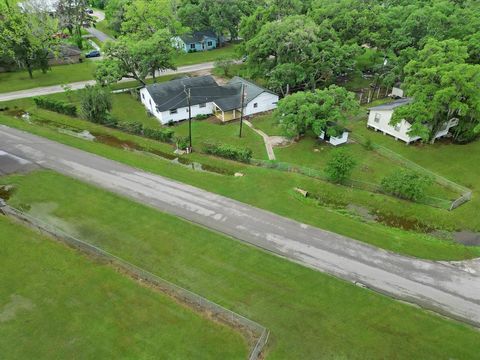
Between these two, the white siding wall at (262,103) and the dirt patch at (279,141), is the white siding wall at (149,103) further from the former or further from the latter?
the dirt patch at (279,141)

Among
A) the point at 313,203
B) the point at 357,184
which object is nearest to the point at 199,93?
the point at 313,203

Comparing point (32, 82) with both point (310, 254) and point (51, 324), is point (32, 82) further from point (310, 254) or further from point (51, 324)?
point (310, 254)

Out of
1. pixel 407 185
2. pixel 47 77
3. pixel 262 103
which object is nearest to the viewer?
pixel 407 185

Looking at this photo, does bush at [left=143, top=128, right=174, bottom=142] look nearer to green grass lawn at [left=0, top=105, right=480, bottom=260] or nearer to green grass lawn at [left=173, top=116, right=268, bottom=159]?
green grass lawn at [left=0, top=105, right=480, bottom=260]

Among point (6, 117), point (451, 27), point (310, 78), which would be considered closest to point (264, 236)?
point (310, 78)

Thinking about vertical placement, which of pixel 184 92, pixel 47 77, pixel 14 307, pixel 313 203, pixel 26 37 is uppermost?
pixel 26 37

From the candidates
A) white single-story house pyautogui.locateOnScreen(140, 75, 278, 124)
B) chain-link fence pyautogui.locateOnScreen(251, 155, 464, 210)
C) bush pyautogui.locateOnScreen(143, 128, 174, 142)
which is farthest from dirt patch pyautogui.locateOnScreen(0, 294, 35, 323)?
white single-story house pyautogui.locateOnScreen(140, 75, 278, 124)

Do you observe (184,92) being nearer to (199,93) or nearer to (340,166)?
(199,93)
